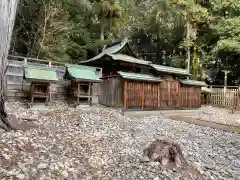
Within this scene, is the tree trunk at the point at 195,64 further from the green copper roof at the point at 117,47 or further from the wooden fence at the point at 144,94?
the green copper roof at the point at 117,47

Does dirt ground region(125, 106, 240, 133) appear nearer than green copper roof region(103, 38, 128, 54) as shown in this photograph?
Yes

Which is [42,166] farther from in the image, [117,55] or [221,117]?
[117,55]

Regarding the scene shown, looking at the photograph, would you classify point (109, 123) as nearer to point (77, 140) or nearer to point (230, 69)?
point (77, 140)

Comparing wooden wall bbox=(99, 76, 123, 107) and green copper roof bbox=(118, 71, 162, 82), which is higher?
green copper roof bbox=(118, 71, 162, 82)

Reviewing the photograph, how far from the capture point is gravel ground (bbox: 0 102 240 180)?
10.7 feet

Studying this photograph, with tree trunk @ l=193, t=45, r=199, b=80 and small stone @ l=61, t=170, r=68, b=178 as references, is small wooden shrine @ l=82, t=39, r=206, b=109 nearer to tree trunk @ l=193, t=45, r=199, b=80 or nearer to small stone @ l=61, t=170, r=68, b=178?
tree trunk @ l=193, t=45, r=199, b=80

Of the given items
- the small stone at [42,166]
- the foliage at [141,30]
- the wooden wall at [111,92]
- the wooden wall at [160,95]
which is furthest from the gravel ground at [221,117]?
the small stone at [42,166]

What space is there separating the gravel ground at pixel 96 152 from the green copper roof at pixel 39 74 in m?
2.17

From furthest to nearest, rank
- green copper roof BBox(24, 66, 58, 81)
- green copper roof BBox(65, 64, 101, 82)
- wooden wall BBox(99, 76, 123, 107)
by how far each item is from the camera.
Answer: wooden wall BBox(99, 76, 123, 107), green copper roof BBox(65, 64, 101, 82), green copper roof BBox(24, 66, 58, 81)

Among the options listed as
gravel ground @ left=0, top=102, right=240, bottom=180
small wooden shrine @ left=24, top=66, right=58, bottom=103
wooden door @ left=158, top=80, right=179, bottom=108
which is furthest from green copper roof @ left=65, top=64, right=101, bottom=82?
wooden door @ left=158, top=80, right=179, bottom=108

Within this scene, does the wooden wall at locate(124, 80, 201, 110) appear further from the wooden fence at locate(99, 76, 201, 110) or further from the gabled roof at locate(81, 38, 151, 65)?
the gabled roof at locate(81, 38, 151, 65)

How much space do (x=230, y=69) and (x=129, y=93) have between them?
12.3 m

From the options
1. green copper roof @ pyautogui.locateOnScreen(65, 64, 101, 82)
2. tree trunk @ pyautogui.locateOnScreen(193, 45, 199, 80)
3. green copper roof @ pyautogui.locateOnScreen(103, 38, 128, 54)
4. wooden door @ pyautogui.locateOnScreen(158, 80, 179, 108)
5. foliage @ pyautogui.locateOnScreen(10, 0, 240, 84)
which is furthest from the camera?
tree trunk @ pyautogui.locateOnScreen(193, 45, 199, 80)

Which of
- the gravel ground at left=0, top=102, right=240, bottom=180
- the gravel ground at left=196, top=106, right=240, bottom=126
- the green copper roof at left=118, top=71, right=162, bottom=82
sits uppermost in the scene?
the green copper roof at left=118, top=71, right=162, bottom=82
